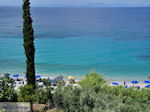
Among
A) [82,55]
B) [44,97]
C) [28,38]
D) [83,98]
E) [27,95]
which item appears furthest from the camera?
[82,55]

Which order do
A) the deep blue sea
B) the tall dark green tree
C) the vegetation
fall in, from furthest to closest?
the deep blue sea
the tall dark green tree
the vegetation

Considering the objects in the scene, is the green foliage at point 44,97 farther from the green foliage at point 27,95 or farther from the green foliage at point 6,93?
the green foliage at point 6,93

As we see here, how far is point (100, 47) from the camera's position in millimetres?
52156

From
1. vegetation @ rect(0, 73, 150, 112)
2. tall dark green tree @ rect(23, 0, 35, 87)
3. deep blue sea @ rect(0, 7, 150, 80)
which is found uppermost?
deep blue sea @ rect(0, 7, 150, 80)

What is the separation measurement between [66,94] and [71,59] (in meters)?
32.9

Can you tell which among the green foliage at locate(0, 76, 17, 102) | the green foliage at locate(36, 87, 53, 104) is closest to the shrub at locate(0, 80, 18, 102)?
the green foliage at locate(0, 76, 17, 102)

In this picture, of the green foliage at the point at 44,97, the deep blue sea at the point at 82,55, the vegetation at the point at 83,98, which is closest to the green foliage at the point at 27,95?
the vegetation at the point at 83,98

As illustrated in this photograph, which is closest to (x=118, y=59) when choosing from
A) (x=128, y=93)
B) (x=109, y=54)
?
(x=109, y=54)

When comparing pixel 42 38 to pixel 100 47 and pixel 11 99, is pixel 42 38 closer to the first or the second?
pixel 100 47

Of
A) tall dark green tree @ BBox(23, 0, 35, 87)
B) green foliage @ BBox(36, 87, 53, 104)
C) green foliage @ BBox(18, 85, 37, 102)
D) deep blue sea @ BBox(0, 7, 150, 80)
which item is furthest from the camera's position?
deep blue sea @ BBox(0, 7, 150, 80)

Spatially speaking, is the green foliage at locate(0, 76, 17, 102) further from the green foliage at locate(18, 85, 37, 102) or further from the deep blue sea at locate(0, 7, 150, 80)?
the deep blue sea at locate(0, 7, 150, 80)

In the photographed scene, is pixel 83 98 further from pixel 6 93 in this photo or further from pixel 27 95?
pixel 6 93

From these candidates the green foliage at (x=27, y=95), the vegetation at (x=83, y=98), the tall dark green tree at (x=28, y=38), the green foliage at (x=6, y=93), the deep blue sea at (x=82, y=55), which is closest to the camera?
the vegetation at (x=83, y=98)

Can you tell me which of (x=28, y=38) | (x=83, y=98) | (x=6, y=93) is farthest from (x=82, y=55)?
(x=83, y=98)
